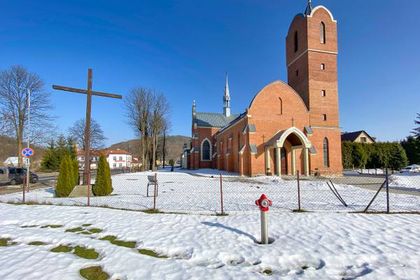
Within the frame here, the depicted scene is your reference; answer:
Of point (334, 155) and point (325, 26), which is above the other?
point (325, 26)

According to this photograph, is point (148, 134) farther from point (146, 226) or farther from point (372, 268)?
point (372, 268)

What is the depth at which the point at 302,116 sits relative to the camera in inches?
1043

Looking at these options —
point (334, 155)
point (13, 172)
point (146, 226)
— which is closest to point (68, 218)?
point (146, 226)

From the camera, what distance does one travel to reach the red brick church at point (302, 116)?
82.4ft

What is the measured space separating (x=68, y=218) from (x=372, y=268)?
25.8ft

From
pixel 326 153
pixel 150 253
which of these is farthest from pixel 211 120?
pixel 150 253

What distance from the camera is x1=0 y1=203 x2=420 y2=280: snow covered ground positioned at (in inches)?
149

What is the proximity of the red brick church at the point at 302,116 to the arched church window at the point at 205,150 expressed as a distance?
47.8 feet

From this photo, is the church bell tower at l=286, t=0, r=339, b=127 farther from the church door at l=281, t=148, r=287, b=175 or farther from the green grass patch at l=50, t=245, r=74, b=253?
the green grass patch at l=50, t=245, r=74, b=253

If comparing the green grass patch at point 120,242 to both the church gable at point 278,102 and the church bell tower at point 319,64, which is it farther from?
the church bell tower at point 319,64

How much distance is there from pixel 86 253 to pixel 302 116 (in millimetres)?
25741

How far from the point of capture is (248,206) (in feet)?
30.2

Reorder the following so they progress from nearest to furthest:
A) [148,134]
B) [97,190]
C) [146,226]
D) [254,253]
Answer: [254,253], [146,226], [97,190], [148,134]

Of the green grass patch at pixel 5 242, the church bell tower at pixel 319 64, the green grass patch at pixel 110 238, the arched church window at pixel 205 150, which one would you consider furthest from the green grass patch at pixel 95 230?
the arched church window at pixel 205 150
